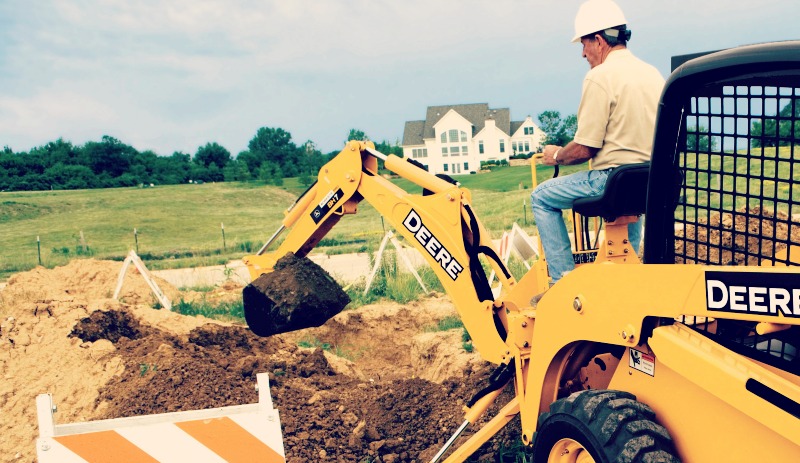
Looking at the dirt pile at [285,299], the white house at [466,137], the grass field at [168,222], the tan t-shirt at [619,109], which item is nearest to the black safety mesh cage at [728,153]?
the tan t-shirt at [619,109]

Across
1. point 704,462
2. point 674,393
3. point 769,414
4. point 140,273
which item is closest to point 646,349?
point 674,393

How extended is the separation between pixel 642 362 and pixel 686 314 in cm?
50

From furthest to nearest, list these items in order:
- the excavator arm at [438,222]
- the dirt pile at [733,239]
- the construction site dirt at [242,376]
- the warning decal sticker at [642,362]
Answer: the construction site dirt at [242,376], the excavator arm at [438,222], the warning decal sticker at [642,362], the dirt pile at [733,239]

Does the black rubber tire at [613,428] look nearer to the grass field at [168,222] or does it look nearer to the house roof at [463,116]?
the grass field at [168,222]

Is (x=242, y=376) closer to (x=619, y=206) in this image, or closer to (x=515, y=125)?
(x=619, y=206)

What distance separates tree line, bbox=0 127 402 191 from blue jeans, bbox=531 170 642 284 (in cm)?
2788

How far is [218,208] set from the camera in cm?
3391

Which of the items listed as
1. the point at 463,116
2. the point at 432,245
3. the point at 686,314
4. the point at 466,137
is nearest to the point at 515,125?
the point at 463,116

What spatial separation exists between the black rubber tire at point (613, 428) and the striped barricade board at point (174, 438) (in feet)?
4.58

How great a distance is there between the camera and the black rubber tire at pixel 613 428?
10.8 feet

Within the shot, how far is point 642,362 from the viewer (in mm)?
3576

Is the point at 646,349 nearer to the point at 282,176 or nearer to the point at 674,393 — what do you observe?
the point at 674,393

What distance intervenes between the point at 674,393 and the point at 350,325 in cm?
692

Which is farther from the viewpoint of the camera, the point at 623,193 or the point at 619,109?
the point at 619,109
